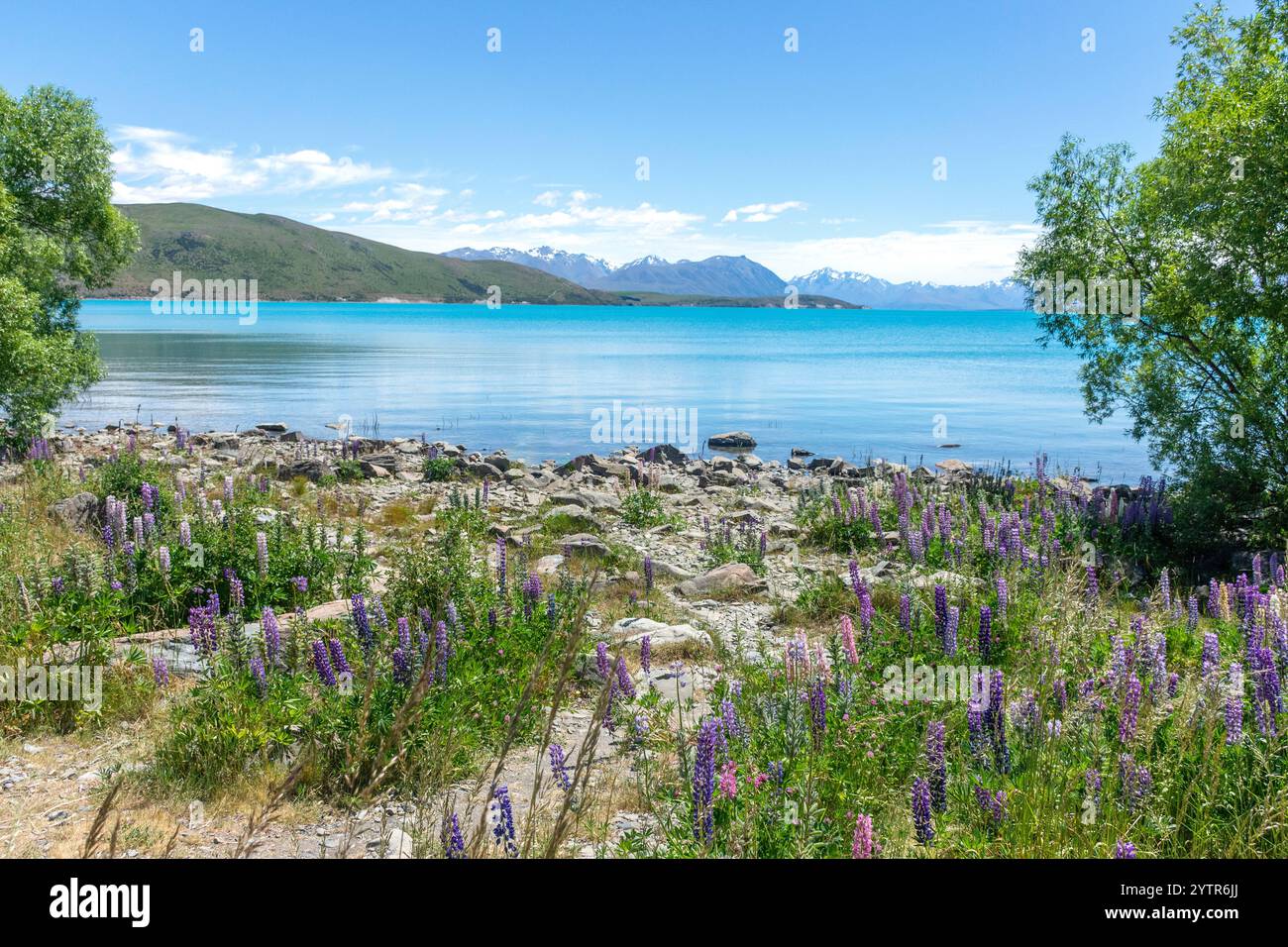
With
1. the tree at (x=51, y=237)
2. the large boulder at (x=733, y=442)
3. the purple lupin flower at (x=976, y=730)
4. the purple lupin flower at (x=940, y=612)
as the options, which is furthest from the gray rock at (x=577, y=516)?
the large boulder at (x=733, y=442)

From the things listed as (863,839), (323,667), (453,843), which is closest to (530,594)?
(323,667)

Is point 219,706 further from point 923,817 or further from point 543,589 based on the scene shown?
point 923,817

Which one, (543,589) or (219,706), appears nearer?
(219,706)

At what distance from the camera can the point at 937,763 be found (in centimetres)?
454

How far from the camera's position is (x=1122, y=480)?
2780cm

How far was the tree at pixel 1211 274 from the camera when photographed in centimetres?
1384

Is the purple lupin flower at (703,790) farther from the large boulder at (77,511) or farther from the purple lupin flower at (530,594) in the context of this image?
the large boulder at (77,511)

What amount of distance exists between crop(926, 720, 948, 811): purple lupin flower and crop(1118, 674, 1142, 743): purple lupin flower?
1.17 meters

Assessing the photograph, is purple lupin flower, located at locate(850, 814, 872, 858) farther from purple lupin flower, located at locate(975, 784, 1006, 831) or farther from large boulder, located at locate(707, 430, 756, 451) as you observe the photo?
large boulder, located at locate(707, 430, 756, 451)

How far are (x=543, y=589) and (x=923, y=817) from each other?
6.24 m

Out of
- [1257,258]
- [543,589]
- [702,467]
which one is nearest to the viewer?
[543,589]

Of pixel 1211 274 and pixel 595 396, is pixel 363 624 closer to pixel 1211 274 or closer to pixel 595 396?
pixel 1211 274
